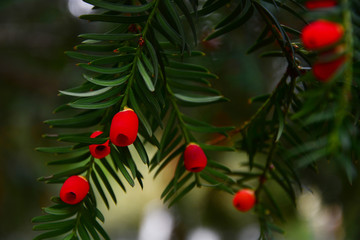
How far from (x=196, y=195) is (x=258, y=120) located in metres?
1.26

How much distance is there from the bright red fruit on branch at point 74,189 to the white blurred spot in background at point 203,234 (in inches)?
47.8

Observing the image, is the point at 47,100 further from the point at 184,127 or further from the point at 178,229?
the point at 184,127

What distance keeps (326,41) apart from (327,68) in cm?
3

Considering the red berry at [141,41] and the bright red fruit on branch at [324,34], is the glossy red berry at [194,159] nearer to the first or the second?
→ the red berry at [141,41]

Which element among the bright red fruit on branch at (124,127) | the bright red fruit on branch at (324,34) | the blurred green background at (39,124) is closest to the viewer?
the bright red fruit on branch at (324,34)

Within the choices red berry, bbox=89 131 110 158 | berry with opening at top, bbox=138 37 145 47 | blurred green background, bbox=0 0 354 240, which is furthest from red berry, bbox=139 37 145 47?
blurred green background, bbox=0 0 354 240

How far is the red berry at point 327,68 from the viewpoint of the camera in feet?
0.87

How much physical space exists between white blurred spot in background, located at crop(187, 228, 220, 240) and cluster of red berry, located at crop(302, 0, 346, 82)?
1.42 meters

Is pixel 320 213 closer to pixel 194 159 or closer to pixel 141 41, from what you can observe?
pixel 194 159

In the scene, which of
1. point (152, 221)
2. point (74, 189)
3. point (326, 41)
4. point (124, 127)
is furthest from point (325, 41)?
point (152, 221)

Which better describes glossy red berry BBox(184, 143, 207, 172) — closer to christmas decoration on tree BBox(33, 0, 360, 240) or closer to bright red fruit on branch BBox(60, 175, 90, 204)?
christmas decoration on tree BBox(33, 0, 360, 240)

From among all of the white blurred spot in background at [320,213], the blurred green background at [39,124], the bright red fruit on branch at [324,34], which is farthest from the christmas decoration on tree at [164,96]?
the blurred green background at [39,124]

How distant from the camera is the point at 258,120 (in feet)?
1.89

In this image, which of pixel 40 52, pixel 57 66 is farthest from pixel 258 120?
pixel 40 52
